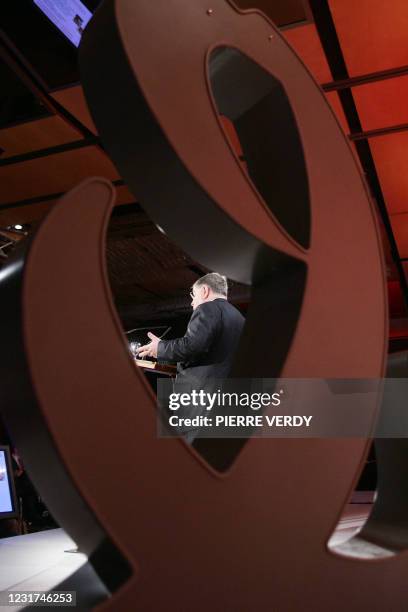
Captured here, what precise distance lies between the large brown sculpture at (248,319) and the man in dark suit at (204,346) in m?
1.01

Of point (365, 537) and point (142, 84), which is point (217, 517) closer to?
point (365, 537)

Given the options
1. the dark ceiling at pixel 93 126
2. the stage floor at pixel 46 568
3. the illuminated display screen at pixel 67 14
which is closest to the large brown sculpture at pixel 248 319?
the stage floor at pixel 46 568

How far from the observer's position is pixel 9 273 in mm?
696

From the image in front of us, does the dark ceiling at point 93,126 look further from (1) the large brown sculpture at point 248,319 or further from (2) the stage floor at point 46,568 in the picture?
(2) the stage floor at point 46,568

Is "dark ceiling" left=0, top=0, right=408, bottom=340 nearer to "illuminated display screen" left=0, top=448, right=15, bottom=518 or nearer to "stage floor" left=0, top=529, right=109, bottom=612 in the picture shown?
"illuminated display screen" left=0, top=448, right=15, bottom=518

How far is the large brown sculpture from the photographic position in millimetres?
688

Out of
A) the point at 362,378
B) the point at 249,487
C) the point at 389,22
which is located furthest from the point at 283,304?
the point at 389,22

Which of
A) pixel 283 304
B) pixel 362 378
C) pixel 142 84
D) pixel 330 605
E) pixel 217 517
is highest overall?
pixel 142 84

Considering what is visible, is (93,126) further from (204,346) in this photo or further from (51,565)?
(51,565)

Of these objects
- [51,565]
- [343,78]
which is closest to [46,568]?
[51,565]

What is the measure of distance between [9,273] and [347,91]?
10.2 ft

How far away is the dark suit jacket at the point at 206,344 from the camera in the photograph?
2043 mm

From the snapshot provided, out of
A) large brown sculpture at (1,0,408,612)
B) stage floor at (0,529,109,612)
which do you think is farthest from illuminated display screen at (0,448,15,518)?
large brown sculpture at (1,0,408,612)

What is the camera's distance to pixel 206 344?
2055 millimetres
